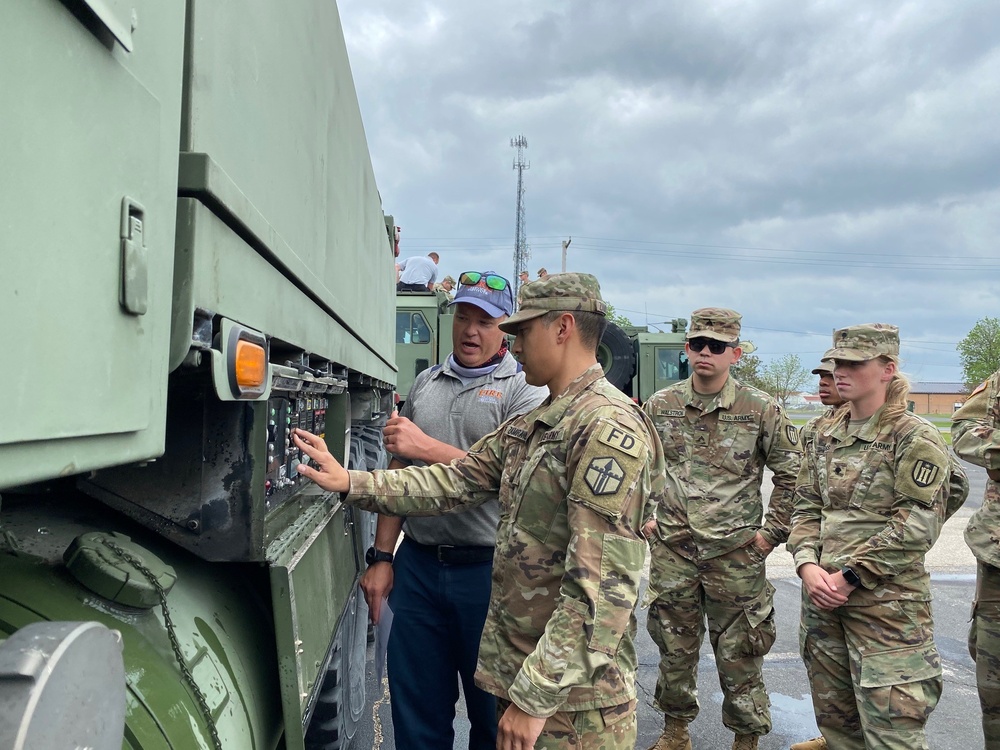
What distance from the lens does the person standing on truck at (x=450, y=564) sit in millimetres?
2631

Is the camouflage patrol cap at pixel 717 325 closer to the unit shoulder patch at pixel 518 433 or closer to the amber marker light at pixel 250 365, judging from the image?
the unit shoulder patch at pixel 518 433

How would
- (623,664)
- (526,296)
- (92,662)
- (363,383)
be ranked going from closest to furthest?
1. (92,662)
2. (623,664)
3. (526,296)
4. (363,383)

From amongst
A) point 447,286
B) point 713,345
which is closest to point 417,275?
point 447,286

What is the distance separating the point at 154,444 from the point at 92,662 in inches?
11.4

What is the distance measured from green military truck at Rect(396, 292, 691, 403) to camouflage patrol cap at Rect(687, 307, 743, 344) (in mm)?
4468

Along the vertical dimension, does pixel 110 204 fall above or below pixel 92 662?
above

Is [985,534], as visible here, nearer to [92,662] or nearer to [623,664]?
[623,664]

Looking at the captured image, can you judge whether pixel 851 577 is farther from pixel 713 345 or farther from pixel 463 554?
pixel 463 554

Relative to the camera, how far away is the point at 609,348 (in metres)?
12.4

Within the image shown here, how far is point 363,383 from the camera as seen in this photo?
13.5 feet

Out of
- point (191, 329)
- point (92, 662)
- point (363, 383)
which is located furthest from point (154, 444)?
point (363, 383)

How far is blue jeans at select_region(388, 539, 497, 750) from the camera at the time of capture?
8.57ft

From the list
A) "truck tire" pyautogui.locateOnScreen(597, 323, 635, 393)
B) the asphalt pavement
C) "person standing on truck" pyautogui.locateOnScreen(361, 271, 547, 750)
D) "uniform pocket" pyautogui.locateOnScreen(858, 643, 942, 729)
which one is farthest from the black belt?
"truck tire" pyautogui.locateOnScreen(597, 323, 635, 393)

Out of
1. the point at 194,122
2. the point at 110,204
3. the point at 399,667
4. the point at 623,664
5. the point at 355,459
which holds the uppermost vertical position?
the point at 194,122
